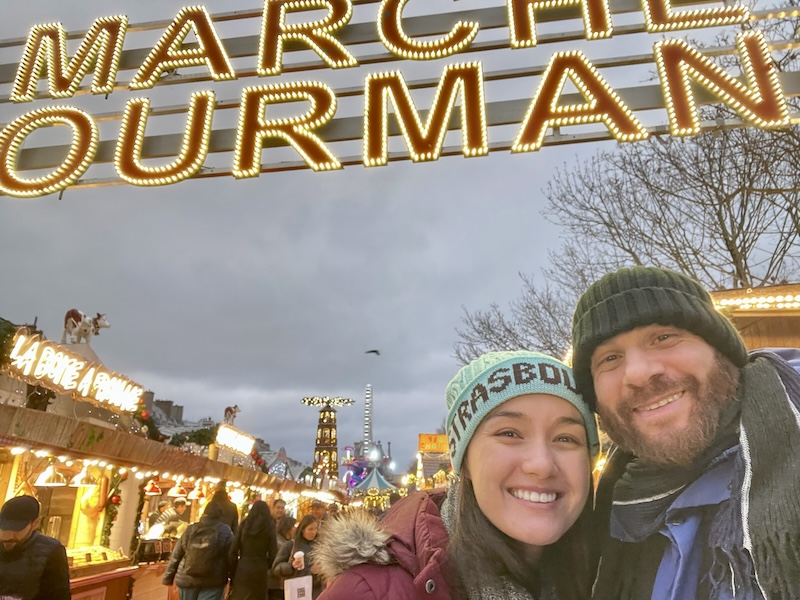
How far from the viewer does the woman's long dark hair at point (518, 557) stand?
5.29 feet

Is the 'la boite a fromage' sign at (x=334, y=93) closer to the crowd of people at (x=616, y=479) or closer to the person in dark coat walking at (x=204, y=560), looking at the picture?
the person in dark coat walking at (x=204, y=560)

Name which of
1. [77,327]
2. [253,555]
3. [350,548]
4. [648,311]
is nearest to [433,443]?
[77,327]

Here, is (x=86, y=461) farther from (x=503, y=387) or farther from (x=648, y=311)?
(x=648, y=311)

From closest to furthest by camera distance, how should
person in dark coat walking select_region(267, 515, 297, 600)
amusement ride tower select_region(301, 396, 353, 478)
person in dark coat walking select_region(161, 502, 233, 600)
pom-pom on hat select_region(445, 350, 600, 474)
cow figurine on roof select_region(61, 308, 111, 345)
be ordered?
1. pom-pom on hat select_region(445, 350, 600, 474)
2. person in dark coat walking select_region(161, 502, 233, 600)
3. person in dark coat walking select_region(267, 515, 297, 600)
4. cow figurine on roof select_region(61, 308, 111, 345)
5. amusement ride tower select_region(301, 396, 353, 478)

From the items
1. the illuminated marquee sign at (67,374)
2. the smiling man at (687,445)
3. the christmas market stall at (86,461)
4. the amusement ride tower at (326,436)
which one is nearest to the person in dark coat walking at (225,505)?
the christmas market stall at (86,461)

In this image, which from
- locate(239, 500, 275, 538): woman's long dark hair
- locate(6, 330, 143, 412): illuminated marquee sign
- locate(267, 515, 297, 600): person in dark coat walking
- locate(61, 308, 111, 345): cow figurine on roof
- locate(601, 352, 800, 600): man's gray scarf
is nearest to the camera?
locate(601, 352, 800, 600): man's gray scarf

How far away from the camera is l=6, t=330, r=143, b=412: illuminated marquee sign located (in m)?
7.53

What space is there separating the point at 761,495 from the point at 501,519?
0.74 meters

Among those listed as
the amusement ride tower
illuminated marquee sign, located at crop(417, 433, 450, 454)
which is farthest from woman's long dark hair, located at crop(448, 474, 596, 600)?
the amusement ride tower

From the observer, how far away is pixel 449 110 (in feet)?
25.0

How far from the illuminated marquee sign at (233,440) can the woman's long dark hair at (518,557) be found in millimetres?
18993

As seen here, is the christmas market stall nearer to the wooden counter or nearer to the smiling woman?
the wooden counter

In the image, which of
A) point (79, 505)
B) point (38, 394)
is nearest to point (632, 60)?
point (38, 394)

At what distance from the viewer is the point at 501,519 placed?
1.67m
